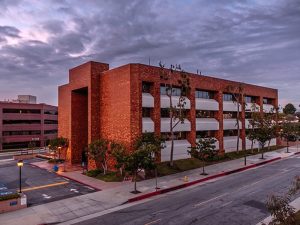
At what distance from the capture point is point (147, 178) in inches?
1310

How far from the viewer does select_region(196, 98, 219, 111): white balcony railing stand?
47616 mm

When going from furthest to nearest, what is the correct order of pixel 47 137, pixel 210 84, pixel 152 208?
pixel 47 137, pixel 210 84, pixel 152 208

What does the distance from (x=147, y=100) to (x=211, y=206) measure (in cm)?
1895

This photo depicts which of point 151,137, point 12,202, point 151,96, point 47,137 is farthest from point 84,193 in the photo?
point 47,137

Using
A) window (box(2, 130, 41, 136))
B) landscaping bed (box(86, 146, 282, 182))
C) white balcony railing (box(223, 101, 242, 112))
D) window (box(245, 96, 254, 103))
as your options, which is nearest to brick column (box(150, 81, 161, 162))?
landscaping bed (box(86, 146, 282, 182))

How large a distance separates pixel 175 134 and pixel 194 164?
5.33m

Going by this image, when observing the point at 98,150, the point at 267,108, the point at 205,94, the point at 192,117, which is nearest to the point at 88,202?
the point at 98,150

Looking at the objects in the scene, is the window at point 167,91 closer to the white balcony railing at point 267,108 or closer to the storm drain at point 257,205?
the storm drain at point 257,205

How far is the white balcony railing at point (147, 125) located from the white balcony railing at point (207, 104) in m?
11.8

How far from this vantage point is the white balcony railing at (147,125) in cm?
3766

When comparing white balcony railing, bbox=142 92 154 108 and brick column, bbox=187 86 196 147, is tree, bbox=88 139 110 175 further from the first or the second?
brick column, bbox=187 86 196 147

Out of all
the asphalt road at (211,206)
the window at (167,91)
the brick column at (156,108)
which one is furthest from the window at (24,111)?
the asphalt road at (211,206)

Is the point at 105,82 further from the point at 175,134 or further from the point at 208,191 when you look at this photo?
the point at 208,191

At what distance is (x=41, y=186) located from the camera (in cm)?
3166
